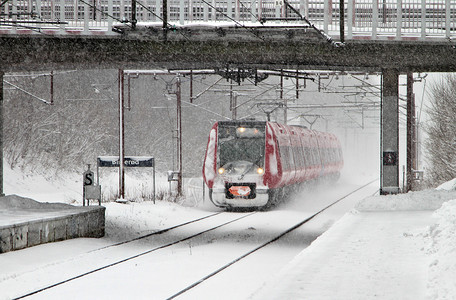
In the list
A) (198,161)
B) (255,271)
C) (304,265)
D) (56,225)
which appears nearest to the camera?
(304,265)

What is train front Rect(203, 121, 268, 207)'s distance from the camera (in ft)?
73.2

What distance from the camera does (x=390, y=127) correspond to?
19938 mm

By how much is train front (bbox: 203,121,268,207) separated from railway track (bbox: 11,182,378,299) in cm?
57

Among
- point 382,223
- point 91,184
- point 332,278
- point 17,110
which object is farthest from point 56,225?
point 17,110

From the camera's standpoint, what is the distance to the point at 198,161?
5556 cm

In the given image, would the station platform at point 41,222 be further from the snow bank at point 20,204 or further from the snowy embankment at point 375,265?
the snowy embankment at point 375,265

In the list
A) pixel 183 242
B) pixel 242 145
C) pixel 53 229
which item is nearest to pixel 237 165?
pixel 242 145

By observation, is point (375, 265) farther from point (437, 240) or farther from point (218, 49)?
point (218, 49)

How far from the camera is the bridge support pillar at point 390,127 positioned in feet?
64.8

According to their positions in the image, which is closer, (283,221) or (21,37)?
(21,37)

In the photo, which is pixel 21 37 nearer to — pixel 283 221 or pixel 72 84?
pixel 283 221

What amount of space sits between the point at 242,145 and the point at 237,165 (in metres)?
0.65

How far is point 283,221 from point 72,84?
3189 cm

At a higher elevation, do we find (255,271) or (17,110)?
(17,110)
